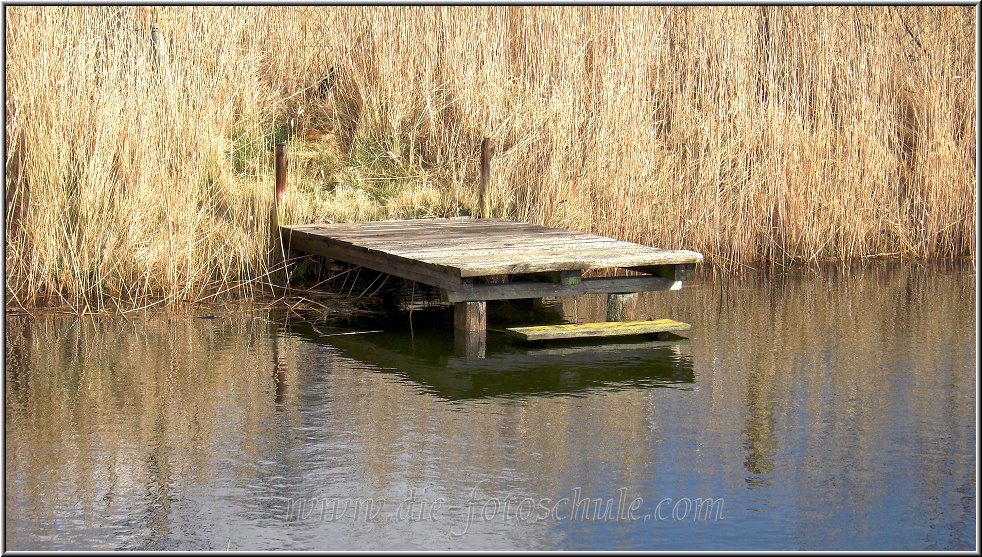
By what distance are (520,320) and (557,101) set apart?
2220 millimetres

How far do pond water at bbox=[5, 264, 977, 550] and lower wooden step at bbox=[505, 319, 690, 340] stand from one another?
0.10m

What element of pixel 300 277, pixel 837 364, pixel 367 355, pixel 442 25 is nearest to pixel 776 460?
pixel 837 364

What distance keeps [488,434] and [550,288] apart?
1.87 metres

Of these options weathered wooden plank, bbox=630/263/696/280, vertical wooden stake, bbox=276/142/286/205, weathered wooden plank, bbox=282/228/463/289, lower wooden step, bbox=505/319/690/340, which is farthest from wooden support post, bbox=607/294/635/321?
vertical wooden stake, bbox=276/142/286/205

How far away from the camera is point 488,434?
18.1 ft

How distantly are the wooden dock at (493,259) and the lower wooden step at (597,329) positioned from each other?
0.60 feet

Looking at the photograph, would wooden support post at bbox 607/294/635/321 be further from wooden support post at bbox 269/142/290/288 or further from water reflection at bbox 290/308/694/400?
wooden support post at bbox 269/142/290/288

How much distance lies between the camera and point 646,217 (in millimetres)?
9680

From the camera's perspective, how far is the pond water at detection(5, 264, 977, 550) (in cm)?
449

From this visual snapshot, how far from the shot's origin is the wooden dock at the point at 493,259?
7.06 metres

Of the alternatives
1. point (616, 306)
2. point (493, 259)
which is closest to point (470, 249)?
point (493, 259)

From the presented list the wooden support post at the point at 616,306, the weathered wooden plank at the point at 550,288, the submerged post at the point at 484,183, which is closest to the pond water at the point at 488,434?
the wooden support post at the point at 616,306

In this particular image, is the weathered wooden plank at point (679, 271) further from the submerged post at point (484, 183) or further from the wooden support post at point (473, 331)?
the submerged post at point (484, 183)

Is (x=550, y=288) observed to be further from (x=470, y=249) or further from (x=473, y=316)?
(x=470, y=249)
